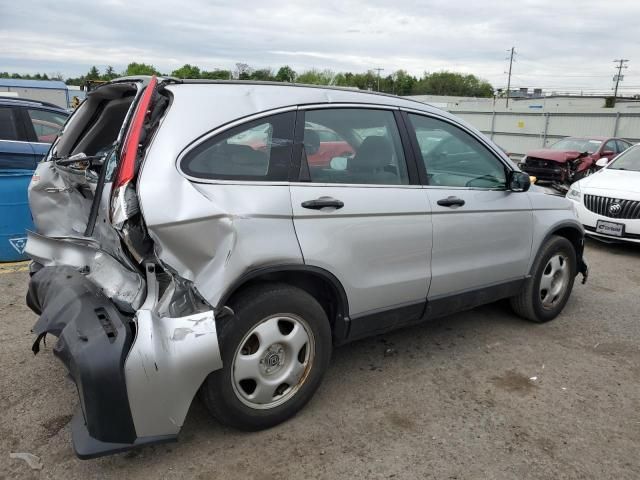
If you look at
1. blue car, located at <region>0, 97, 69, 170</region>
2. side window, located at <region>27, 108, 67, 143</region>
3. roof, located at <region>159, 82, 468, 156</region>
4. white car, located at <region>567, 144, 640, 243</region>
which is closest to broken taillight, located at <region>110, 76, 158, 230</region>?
roof, located at <region>159, 82, 468, 156</region>

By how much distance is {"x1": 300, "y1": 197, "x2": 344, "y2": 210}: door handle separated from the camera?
2.72m

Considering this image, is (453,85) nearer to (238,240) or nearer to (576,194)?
(576,194)

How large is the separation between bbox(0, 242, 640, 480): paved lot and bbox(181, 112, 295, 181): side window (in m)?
1.41

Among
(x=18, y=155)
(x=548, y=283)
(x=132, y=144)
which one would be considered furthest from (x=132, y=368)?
(x=18, y=155)

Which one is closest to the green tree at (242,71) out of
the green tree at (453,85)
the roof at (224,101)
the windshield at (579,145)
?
the roof at (224,101)

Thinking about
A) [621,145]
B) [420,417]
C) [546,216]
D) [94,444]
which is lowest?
[420,417]

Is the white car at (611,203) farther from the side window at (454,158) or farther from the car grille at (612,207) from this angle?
the side window at (454,158)

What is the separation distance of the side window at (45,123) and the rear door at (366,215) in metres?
5.03

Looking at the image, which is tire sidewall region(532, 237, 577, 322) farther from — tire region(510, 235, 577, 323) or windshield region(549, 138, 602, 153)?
windshield region(549, 138, 602, 153)

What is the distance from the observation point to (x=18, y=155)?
6250 mm

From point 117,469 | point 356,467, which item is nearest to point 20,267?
point 117,469

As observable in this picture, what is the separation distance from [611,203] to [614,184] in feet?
1.32

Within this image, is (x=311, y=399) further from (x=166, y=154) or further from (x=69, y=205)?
(x=69, y=205)

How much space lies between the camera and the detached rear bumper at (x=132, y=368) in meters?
2.18
